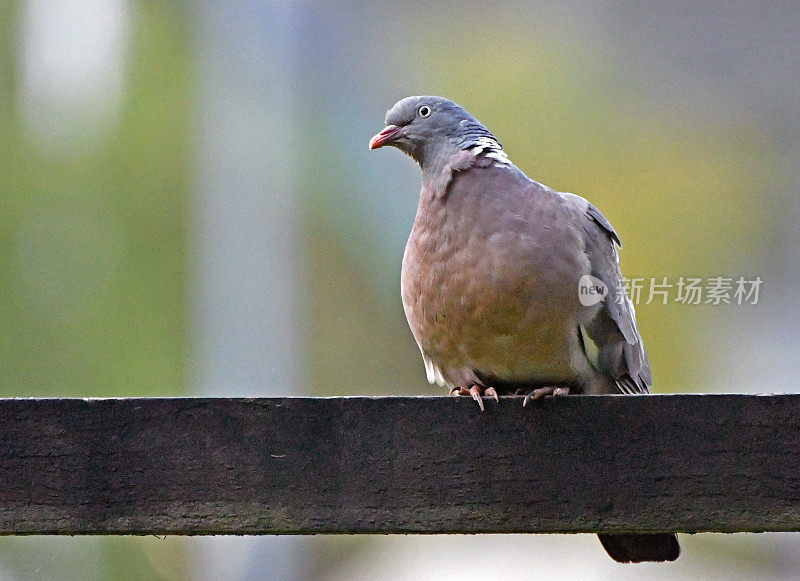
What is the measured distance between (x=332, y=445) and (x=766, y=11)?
10.3 feet

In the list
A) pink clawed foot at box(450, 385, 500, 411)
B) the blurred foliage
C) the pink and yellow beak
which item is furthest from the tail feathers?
the blurred foliage

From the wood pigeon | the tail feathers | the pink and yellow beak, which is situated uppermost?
the pink and yellow beak

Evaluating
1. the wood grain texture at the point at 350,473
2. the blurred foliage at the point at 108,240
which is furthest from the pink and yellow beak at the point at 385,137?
the blurred foliage at the point at 108,240

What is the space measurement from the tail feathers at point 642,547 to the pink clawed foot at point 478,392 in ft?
1.18

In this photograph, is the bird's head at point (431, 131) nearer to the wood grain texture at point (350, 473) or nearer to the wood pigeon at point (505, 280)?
the wood pigeon at point (505, 280)

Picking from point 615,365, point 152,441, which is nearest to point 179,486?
point 152,441

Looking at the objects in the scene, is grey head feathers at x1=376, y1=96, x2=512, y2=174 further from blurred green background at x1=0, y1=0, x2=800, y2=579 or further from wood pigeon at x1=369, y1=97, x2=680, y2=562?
blurred green background at x1=0, y1=0, x2=800, y2=579

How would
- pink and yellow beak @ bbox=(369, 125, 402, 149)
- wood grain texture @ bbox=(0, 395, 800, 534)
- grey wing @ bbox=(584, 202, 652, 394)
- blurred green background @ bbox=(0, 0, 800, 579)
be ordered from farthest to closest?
1. blurred green background @ bbox=(0, 0, 800, 579)
2. pink and yellow beak @ bbox=(369, 125, 402, 149)
3. grey wing @ bbox=(584, 202, 652, 394)
4. wood grain texture @ bbox=(0, 395, 800, 534)

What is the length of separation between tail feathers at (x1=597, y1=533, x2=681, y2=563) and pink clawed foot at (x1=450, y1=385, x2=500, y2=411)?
0.36 m

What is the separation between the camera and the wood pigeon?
2.02 metres

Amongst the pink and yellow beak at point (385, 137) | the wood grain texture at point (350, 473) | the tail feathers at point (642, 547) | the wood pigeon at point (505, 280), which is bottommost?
the tail feathers at point (642, 547)

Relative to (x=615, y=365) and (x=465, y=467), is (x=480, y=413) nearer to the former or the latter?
(x=465, y=467)

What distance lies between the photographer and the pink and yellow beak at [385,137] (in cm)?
232

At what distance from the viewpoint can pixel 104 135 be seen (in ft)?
14.0
